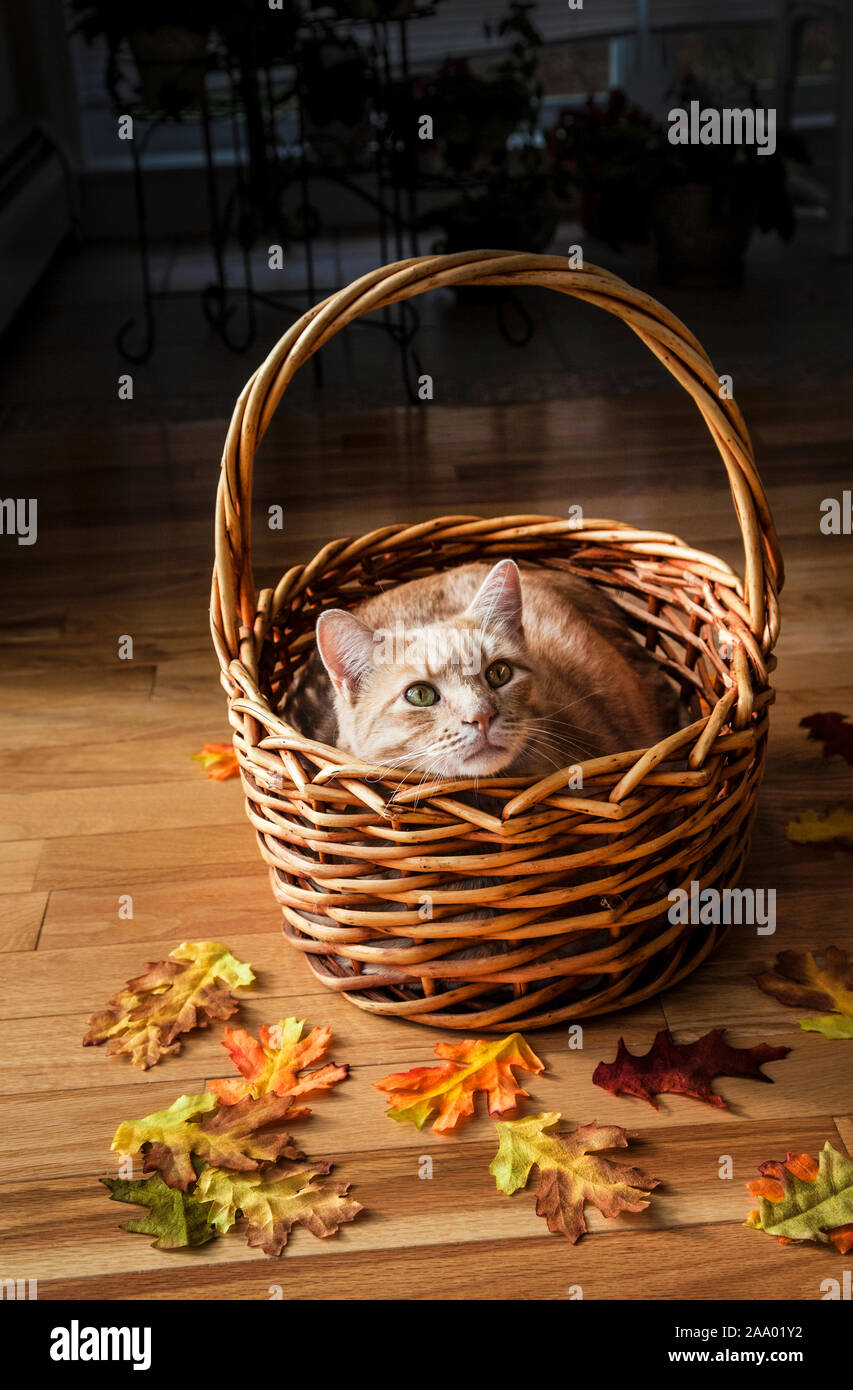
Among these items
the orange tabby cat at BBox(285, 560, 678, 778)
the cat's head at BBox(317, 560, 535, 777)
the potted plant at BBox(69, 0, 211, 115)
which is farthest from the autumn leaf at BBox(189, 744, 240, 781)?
the potted plant at BBox(69, 0, 211, 115)

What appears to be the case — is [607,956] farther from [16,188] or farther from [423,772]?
[16,188]

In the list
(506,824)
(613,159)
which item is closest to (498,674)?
(506,824)

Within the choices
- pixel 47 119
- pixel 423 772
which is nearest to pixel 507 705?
pixel 423 772

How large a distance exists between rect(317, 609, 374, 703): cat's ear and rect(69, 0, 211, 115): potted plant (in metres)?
2.33

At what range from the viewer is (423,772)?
1160mm

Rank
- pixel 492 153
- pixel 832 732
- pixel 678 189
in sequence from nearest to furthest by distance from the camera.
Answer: pixel 832 732 < pixel 492 153 < pixel 678 189

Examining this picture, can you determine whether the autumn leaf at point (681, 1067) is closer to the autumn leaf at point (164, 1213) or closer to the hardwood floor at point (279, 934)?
the hardwood floor at point (279, 934)

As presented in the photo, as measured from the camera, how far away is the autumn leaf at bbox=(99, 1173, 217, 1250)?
1.02 metres

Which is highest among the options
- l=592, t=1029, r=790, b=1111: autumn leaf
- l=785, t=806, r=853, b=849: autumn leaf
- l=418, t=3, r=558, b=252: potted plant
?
l=418, t=3, r=558, b=252: potted plant

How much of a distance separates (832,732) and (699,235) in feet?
8.90

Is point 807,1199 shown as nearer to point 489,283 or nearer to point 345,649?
point 345,649

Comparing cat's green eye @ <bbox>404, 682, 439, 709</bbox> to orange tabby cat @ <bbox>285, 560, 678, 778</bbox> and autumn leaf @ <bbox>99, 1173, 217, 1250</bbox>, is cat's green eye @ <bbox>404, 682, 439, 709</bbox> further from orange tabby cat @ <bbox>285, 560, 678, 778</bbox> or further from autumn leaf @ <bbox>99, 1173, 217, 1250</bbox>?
autumn leaf @ <bbox>99, 1173, 217, 1250</bbox>

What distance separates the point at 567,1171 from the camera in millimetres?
1058
